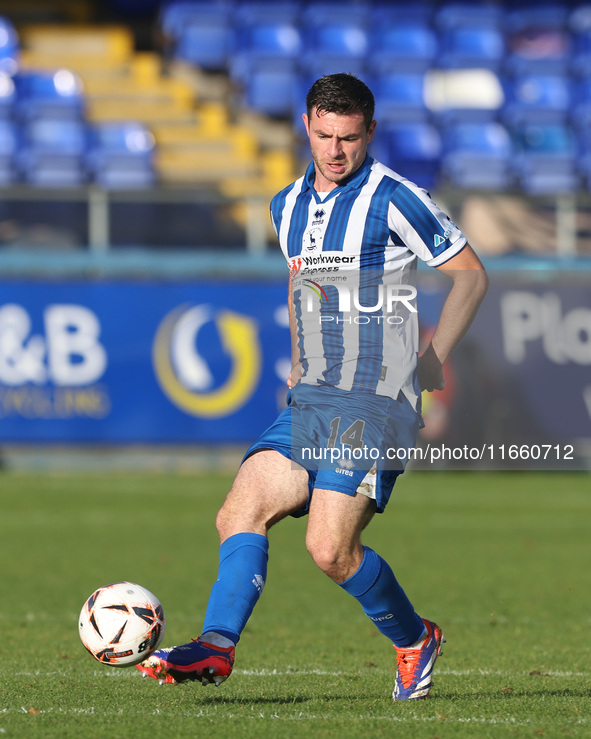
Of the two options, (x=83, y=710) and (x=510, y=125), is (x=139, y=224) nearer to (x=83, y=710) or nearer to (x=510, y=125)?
(x=510, y=125)

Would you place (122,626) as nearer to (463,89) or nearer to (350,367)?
(350,367)

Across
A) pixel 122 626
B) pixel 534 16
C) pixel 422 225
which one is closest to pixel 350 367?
pixel 422 225

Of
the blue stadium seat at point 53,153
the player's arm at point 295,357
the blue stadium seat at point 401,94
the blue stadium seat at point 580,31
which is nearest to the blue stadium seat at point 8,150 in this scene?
the blue stadium seat at point 53,153

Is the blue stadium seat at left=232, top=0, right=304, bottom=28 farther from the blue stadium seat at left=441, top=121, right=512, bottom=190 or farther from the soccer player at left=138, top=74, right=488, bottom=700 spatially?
the soccer player at left=138, top=74, right=488, bottom=700

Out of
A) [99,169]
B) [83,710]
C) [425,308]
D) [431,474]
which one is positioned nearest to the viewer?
[83,710]

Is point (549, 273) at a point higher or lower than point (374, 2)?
lower

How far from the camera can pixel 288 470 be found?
423cm

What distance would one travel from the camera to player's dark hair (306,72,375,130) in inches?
165

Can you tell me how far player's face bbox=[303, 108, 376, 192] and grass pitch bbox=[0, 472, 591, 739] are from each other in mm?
1787

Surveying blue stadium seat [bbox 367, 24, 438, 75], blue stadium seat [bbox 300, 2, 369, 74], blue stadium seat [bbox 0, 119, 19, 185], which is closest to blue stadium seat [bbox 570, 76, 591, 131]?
blue stadium seat [bbox 367, 24, 438, 75]

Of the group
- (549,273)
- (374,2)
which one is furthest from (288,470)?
(374,2)

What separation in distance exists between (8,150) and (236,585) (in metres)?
13.6

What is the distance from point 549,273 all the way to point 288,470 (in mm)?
10109

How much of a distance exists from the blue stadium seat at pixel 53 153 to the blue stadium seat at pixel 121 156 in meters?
0.17
